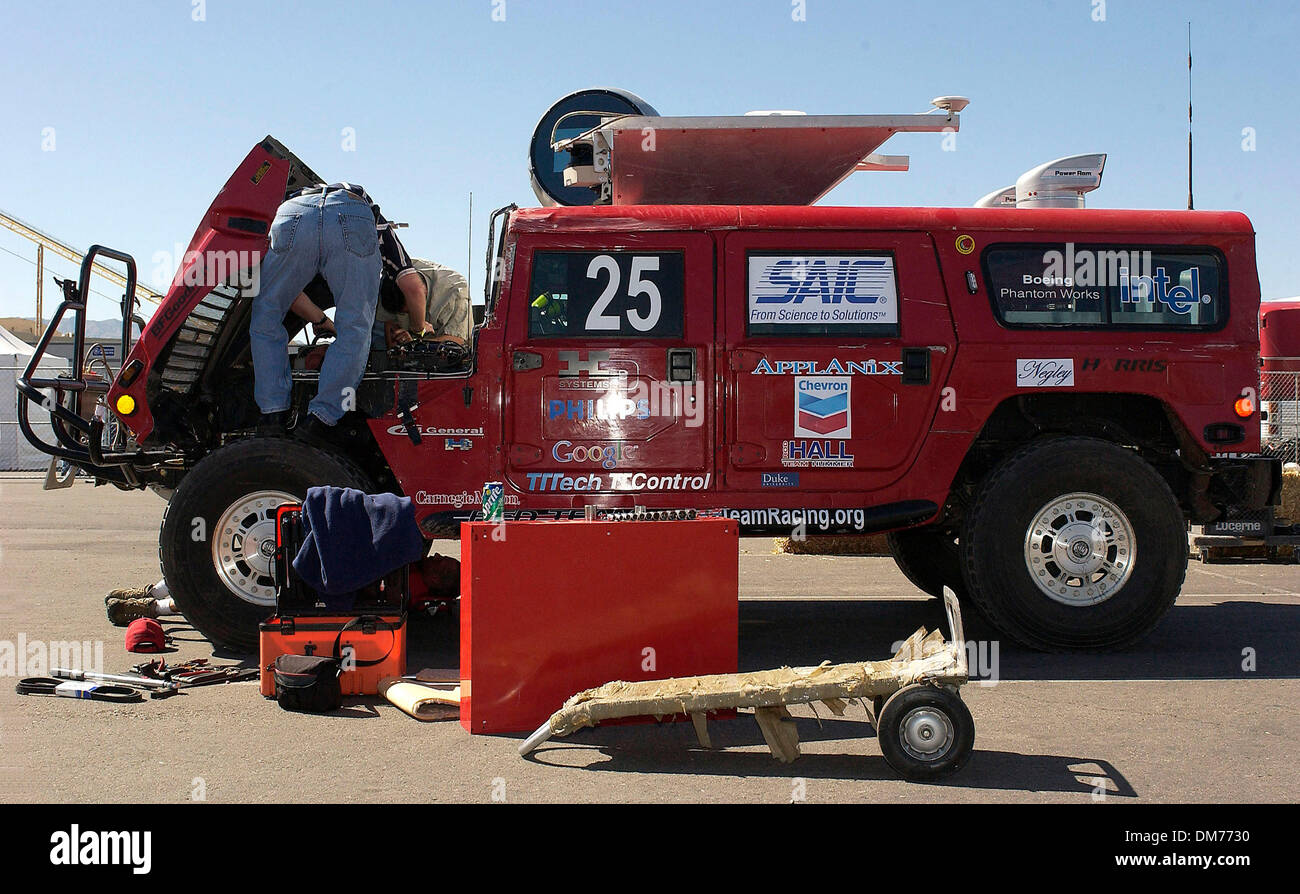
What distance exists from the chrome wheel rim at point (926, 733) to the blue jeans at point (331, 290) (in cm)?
381

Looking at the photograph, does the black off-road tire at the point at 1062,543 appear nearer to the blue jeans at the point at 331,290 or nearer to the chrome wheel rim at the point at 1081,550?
the chrome wheel rim at the point at 1081,550

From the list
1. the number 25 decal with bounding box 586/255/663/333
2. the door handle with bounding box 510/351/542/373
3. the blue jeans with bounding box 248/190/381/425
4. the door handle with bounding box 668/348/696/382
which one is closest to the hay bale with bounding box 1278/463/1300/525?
the door handle with bounding box 668/348/696/382

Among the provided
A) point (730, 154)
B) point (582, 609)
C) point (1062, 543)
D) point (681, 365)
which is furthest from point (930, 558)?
point (582, 609)

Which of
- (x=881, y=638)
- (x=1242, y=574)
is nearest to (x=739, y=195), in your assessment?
(x=881, y=638)

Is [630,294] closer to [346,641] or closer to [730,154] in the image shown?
[730,154]

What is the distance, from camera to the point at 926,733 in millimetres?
4461

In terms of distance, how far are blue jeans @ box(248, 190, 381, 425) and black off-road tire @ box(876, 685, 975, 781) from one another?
377 cm

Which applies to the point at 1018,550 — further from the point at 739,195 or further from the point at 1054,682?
the point at 739,195

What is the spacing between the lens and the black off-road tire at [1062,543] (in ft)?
21.9

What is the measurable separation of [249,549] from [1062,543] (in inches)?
185

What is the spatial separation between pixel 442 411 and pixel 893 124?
3252mm

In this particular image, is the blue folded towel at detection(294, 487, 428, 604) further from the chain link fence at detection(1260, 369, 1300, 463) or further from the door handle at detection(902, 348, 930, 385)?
the chain link fence at detection(1260, 369, 1300, 463)

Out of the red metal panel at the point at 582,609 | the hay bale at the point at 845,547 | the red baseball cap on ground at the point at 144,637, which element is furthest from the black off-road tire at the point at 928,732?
the hay bale at the point at 845,547

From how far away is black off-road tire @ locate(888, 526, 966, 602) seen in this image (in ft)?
28.0
